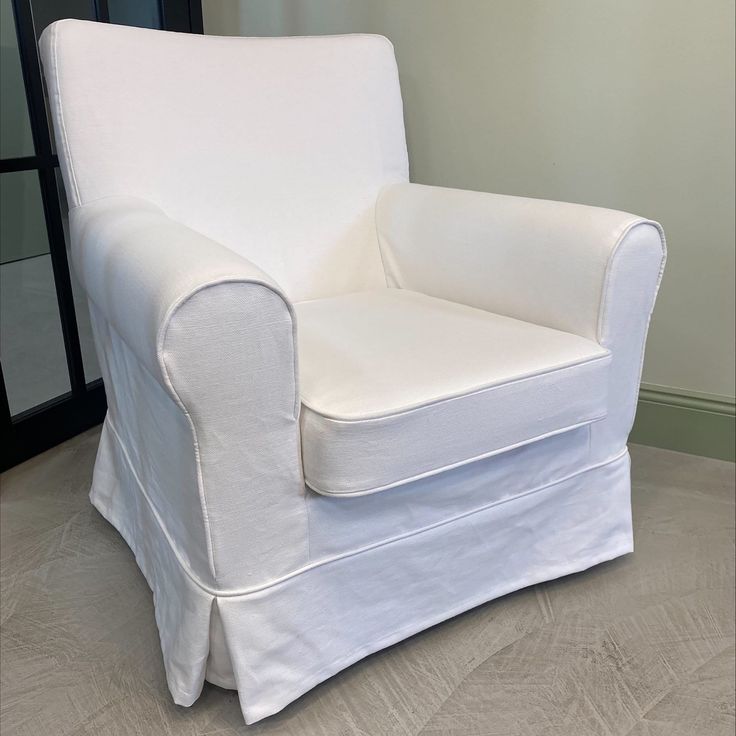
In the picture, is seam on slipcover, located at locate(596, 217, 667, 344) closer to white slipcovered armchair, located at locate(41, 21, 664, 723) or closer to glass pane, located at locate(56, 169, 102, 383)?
white slipcovered armchair, located at locate(41, 21, 664, 723)

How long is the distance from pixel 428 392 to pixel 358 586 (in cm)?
31

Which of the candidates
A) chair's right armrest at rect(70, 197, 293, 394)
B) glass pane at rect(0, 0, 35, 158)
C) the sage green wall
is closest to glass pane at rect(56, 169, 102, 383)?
glass pane at rect(0, 0, 35, 158)

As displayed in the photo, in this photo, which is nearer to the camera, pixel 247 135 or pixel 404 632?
pixel 404 632

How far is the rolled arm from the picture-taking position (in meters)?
1.11

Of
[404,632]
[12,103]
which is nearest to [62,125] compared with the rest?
[12,103]

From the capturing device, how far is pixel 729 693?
1.05 meters

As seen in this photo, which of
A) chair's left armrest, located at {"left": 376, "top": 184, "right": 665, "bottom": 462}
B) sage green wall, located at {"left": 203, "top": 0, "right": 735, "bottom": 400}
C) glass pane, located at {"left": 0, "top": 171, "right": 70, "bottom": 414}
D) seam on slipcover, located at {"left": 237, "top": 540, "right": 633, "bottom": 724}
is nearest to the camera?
seam on slipcover, located at {"left": 237, "top": 540, "right": 633, "bottom": 724}

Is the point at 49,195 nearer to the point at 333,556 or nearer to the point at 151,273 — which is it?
the point at 151,273

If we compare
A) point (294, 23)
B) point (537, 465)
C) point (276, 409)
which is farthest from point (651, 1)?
point (276, 409)

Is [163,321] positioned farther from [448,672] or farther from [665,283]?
[665,283]

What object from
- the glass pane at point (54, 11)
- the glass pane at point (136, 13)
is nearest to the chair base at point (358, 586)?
the glass pane at point (54, 11)

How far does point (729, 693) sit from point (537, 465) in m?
0.42

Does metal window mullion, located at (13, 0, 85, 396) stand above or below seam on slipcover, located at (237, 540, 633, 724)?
above

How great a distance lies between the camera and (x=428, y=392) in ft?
3.08
